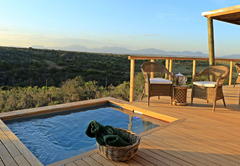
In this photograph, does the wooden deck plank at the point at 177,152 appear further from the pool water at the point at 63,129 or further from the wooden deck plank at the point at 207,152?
the pool water at the point at 63,129

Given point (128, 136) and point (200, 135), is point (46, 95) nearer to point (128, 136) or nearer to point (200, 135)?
point (128, 136)

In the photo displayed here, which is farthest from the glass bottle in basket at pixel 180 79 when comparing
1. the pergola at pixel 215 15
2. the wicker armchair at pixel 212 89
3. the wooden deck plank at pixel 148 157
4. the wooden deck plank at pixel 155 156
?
the wooden deck plank at pixel 148 157

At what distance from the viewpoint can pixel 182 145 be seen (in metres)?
2.37

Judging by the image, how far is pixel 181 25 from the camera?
14648 millimetres

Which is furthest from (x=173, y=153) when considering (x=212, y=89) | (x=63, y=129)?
(x=212, y=89)

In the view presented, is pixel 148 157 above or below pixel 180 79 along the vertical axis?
below

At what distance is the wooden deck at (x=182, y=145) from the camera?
6.53 ft

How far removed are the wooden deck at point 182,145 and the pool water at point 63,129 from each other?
315 millimetres

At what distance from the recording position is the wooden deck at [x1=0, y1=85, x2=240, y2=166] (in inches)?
78.3

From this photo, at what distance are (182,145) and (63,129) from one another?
200 cm

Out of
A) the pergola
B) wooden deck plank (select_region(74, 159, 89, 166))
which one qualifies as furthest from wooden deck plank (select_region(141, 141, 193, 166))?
the pergola

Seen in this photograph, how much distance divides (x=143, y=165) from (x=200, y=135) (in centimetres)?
119

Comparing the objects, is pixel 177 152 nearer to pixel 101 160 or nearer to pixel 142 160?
pixel 142 160

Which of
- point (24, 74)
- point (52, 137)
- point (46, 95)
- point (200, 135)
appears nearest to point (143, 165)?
point (200, 135)
